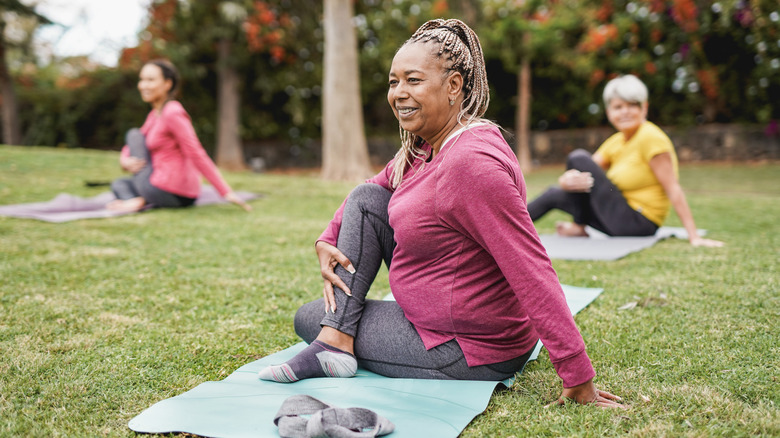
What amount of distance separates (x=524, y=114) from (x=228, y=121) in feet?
27.9

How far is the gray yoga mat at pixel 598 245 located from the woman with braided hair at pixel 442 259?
8.67 ft

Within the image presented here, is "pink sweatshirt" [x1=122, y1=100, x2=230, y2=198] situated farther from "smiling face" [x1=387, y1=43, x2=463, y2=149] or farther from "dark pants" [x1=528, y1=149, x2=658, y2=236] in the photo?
"smiling face" [x1=387, y1=43, x2=463, y2=149]

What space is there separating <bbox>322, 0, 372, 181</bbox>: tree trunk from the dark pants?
6.50m

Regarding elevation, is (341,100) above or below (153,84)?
above

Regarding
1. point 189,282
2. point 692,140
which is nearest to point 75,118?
point 189,282

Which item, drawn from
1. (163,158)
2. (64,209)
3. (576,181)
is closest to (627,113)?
(576,181)

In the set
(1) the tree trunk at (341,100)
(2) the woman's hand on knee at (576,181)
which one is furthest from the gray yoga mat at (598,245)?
(1) the tree trunk at (341,100)

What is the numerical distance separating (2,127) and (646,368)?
20724 millimetres

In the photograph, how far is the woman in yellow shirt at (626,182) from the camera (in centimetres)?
501

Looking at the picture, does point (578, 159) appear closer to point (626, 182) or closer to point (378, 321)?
point (626, 182)

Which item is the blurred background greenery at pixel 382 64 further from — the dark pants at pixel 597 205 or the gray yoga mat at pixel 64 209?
the dark pants at pixel 597 205

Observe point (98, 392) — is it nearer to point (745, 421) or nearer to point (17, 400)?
point (17, 400)

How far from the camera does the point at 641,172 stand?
17.1 ft

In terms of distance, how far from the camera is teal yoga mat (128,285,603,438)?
1946 millimetres
